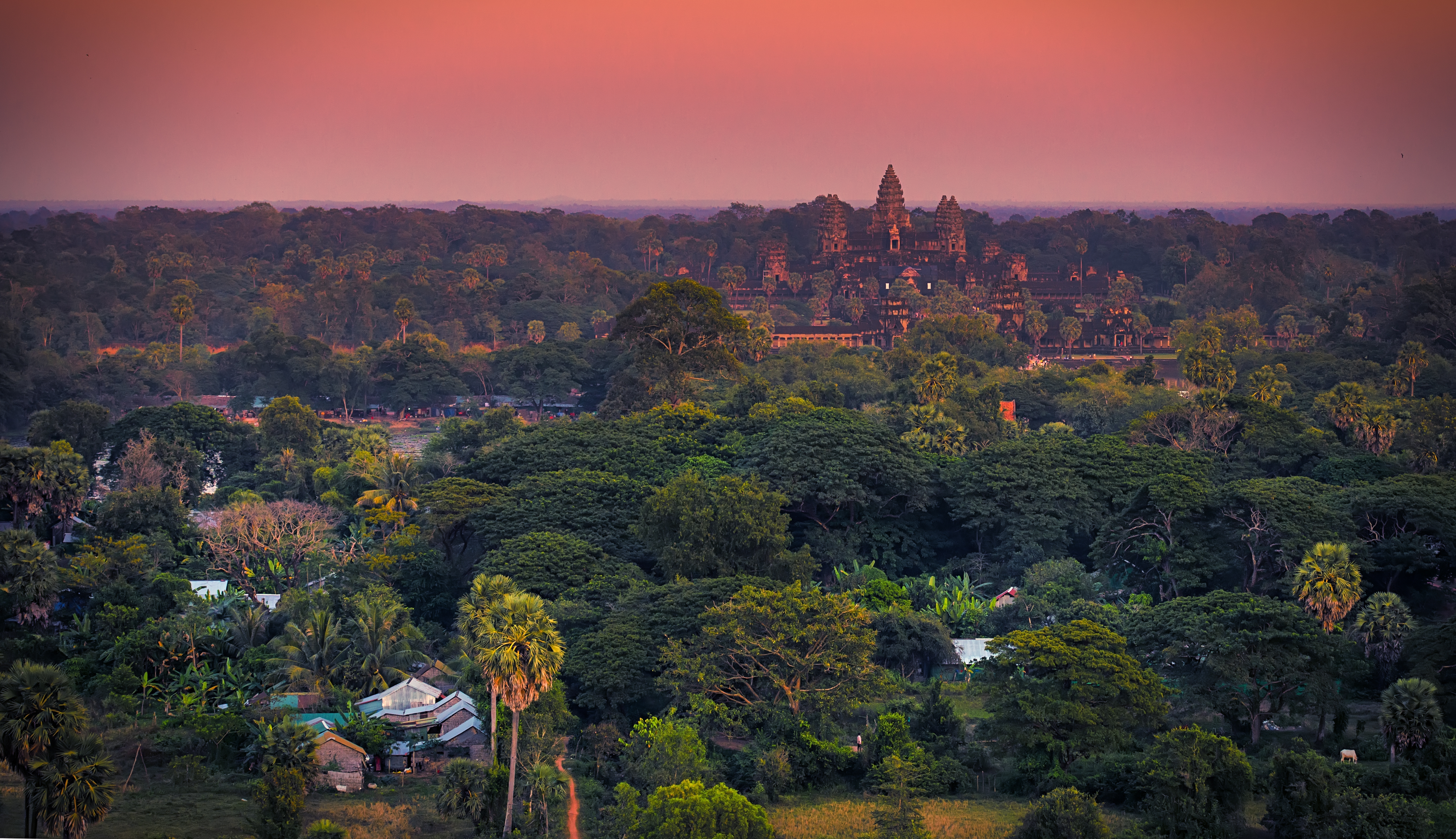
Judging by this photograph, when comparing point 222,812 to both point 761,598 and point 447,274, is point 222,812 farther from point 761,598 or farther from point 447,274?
point 447,274

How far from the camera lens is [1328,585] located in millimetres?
24703

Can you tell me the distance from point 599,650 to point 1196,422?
23.0 metres

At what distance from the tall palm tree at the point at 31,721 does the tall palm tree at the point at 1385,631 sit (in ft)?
68.1

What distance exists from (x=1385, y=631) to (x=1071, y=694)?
6.32 metres

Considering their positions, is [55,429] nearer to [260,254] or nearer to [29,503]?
[29,503]

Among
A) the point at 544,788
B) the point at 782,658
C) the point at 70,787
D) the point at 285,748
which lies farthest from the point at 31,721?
the point at 782,658

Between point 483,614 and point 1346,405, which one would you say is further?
point 1346,405

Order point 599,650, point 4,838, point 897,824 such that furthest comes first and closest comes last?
1. point 599,650
2. point 897,824
3. point 4,838

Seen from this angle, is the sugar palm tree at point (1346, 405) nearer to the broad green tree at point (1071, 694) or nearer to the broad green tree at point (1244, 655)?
the broad green tree at point (1244, 655)

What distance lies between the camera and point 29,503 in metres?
32.6

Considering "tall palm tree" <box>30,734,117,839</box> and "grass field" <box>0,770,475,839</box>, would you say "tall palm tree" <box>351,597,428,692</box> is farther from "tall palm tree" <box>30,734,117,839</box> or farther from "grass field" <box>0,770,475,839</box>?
"tall palm tree" <box>30,734,117,839</box>

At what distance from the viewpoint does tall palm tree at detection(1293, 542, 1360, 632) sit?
24766 millimetres

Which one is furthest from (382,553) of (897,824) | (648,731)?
(897,824)

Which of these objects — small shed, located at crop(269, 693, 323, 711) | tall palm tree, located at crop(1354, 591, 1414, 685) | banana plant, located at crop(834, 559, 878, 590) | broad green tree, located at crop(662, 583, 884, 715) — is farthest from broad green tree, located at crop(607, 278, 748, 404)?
tall palm tree, located at crop(1354, 591, 1414, 685)
